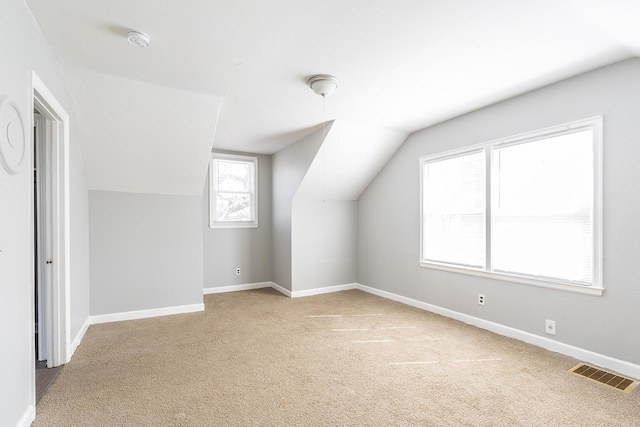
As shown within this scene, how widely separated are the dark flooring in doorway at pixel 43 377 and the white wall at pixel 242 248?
8.48 ft

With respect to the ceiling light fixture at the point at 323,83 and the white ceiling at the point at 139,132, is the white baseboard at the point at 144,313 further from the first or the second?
the ceiling light fixture at the point at 323,83

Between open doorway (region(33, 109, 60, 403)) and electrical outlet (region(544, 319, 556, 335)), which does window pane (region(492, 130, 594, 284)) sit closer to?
electrical outlet (region(544, 319, 556, 335))

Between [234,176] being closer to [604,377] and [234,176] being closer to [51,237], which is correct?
[51,237]

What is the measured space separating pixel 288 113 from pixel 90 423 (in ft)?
10.5

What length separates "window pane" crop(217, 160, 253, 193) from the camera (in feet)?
17.6

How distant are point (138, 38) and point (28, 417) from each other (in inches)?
95.8

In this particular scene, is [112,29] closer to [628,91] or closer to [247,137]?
[247,137]

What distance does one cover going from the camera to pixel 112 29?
2.12 m

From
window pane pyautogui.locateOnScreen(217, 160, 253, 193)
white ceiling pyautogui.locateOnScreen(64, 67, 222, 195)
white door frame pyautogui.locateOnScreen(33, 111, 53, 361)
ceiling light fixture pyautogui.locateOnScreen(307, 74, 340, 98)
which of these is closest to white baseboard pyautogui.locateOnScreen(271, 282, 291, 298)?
window pane pyautogui.locateOnScreen(217, 160, 253, 193)

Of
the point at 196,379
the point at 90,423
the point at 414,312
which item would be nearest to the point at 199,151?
the point at 196,379

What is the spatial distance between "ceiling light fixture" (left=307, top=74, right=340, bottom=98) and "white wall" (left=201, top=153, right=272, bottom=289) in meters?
2.91

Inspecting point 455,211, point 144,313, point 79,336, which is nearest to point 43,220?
point 79,336

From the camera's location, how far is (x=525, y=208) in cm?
319

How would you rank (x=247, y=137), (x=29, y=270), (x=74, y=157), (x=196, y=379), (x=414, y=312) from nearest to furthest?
(x=29, y=270) < (x=196, y=379) < (x=74, y=157) < (x=414, y=312) < (x=247, y=137)
